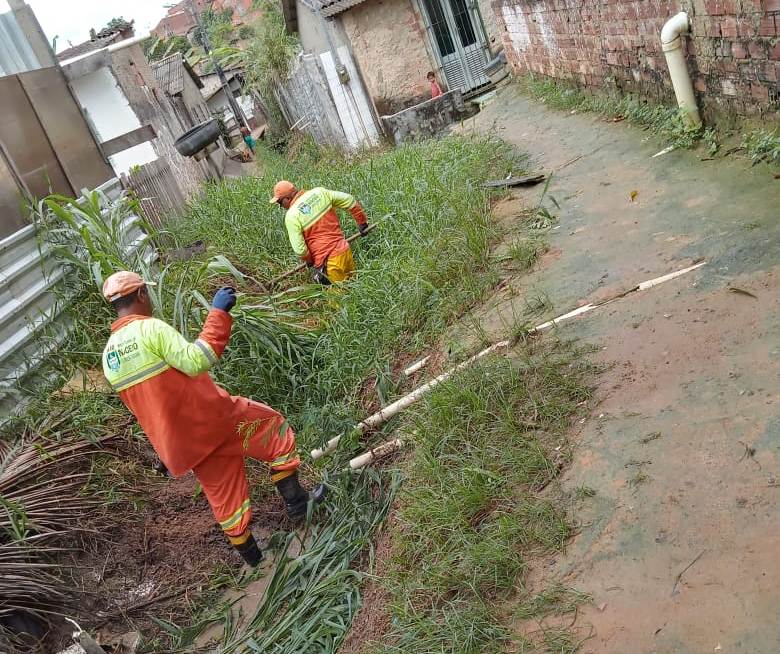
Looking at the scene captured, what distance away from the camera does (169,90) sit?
25.7m

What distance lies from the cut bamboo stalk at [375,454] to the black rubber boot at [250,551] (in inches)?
30.2

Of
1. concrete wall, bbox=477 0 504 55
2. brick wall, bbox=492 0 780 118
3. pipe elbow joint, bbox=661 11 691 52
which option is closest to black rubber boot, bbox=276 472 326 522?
brick wall, bbox=492 0 780 118

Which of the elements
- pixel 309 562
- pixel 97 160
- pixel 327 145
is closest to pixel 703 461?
pixel 309 562

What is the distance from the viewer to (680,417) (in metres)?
3.15

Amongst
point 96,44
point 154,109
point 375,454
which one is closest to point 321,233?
point 375,454

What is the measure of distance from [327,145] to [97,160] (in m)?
9.21

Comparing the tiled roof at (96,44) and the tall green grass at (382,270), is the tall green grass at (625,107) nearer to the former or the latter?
the tall green grass at (382,270)

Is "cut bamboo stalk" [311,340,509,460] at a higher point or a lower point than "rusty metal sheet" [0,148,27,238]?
lower

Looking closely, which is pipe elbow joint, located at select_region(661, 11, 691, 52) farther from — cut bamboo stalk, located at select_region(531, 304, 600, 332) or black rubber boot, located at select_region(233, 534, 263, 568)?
black rubber boot, located at select_region(233, 534, 263, 568)

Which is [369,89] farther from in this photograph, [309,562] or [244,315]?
[309,562]

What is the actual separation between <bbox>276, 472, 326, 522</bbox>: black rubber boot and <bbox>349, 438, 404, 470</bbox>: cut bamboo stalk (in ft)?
1.08

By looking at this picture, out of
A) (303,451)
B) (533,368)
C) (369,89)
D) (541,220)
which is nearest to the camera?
(533,368)

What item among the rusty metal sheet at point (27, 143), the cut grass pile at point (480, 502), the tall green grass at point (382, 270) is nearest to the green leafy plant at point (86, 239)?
the rusty metal sheet at point (27, 143)

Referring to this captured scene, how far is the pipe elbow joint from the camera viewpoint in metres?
5.96
